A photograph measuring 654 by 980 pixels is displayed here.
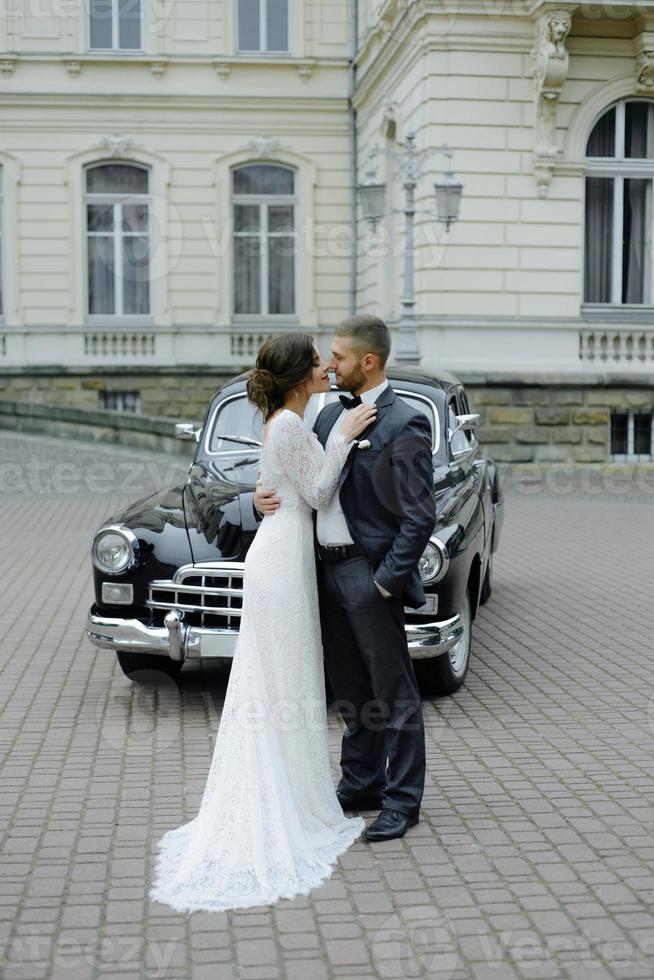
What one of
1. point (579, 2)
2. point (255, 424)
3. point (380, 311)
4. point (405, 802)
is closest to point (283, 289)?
point (380, 311)

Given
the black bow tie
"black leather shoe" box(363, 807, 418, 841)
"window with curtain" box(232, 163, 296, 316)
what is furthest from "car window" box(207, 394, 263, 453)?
"window with curtain" box(232, 163, 296, 316)

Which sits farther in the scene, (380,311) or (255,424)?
(380,311)

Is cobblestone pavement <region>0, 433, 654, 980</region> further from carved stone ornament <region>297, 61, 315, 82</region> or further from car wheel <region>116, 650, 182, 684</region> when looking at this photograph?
carved stone ornament <region>297, 61, 315, 82</region>

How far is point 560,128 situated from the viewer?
19234 millimetres

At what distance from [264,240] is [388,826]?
72.4 ft

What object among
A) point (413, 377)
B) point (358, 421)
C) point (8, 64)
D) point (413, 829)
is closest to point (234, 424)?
point (413, 377)

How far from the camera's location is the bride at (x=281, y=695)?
Result: 15.5ft

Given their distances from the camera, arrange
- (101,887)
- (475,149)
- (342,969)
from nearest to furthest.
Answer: (342,969), (101,887), (475,149)

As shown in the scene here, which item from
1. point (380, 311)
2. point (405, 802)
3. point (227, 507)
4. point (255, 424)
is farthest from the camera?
point (380, 311)

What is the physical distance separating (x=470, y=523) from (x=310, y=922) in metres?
3.64

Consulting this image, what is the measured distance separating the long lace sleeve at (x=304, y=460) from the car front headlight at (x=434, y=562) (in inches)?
77.2

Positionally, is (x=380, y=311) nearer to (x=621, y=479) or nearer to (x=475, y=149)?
(x=475, y=149)

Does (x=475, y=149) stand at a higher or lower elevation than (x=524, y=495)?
higher

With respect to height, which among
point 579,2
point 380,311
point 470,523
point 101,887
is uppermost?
point 579,2
